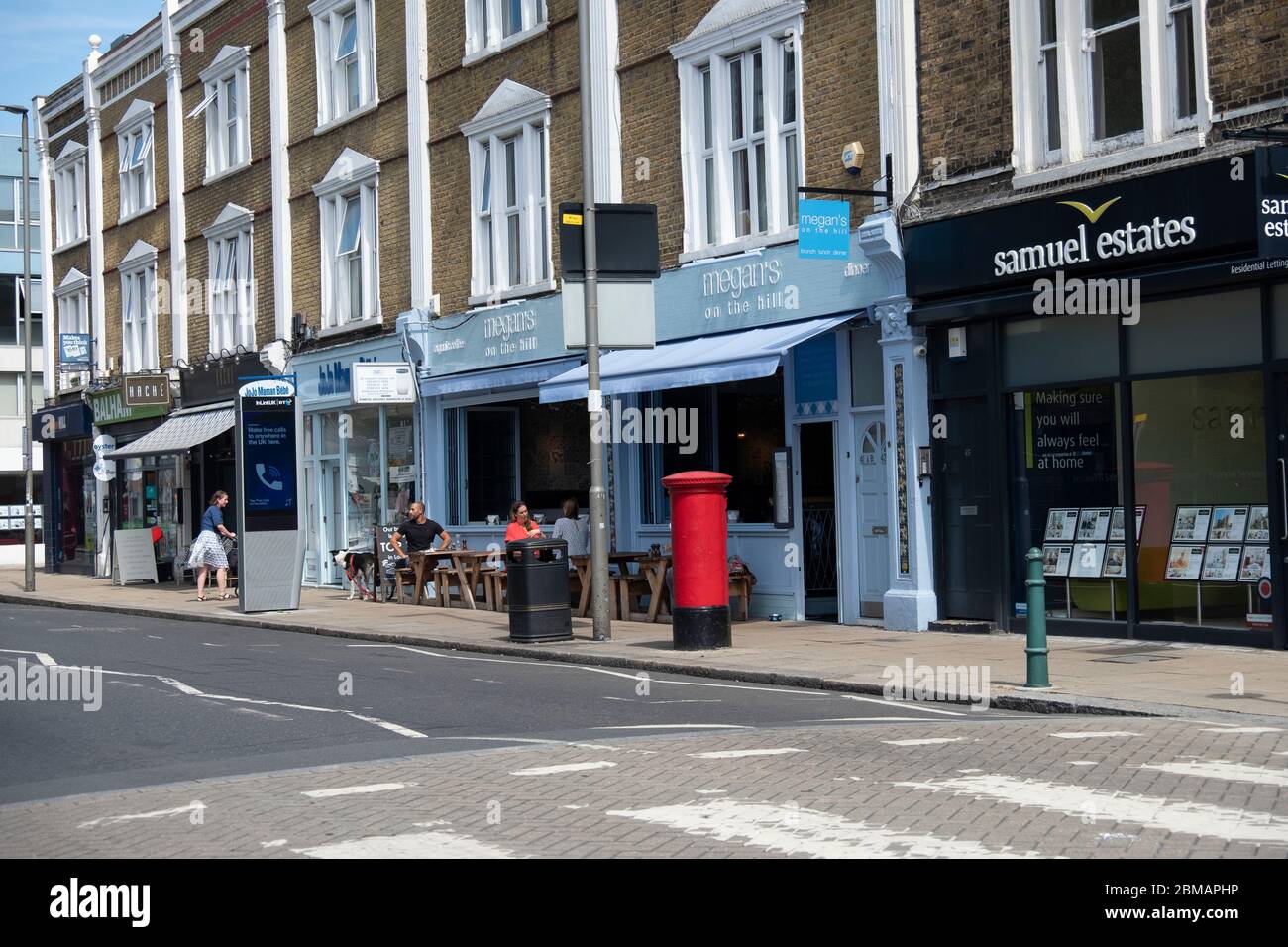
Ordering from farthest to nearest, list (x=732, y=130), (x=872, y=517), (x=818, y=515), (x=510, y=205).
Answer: (x=510, y=205), (x=732, y=130), (x=818, y=515), (x=872, y=517)

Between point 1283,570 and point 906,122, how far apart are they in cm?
638

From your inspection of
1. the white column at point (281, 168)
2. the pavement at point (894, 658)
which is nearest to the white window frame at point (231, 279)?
the white column at point (281, 168)

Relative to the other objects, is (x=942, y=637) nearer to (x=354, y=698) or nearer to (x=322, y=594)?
(x=354, y=698)

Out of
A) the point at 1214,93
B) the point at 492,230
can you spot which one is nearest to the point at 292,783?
the point at 1214,93

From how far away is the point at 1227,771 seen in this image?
8.27m

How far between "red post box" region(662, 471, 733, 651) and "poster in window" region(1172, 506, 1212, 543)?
14.3ft

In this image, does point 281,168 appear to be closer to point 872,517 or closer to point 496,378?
point 496,378

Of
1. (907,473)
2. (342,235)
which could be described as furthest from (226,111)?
(907,473)

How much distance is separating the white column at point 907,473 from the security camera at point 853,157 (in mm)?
1696

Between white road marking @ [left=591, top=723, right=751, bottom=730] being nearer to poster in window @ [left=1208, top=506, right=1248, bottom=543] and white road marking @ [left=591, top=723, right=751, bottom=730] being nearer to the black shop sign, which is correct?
poster in window @ [left=1208, top=506, right=1248, bottom=543]

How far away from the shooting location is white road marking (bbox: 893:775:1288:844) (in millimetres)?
6711

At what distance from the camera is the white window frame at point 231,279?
3225 cm

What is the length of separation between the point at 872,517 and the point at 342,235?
14.1m

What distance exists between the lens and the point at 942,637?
16.7 m
